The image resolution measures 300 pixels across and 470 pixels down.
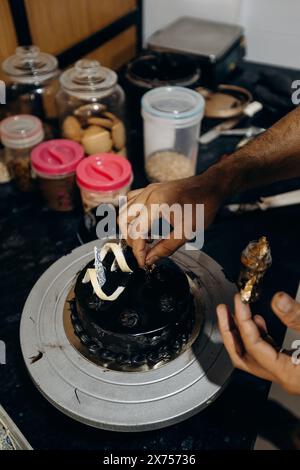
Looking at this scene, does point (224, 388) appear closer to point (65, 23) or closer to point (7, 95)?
point (7, 95)

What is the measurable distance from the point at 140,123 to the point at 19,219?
50cm

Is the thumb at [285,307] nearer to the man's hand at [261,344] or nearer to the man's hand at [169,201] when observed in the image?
the man's hand at [261,344]

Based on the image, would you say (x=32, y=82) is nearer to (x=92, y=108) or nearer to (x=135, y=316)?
(x=92, y=108)

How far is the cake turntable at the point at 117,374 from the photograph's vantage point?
0.66 metres

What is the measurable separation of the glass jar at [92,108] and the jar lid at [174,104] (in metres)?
0.10

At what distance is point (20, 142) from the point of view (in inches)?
41.6

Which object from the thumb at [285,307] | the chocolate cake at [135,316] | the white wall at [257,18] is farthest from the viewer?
the white wall at [257,18]

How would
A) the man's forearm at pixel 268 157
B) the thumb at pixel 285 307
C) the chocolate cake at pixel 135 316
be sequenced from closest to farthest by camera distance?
1. the thumb at pixel 285 307
2. the chocolate cake at pixel 135 316
3. the man's forearm at pixel 268 157

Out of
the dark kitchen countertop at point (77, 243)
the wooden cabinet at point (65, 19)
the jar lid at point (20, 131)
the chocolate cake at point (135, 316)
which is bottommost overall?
the dark kitchen countertop at point (77, 243)

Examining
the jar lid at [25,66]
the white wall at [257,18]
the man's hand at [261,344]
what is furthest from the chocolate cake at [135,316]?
the white wall at [257,18]

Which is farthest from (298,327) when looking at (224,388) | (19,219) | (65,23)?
(65,23)

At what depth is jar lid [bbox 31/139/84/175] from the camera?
1.00 meters

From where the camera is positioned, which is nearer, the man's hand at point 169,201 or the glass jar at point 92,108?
the man's hand at point 169,201

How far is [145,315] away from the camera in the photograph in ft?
2.40
